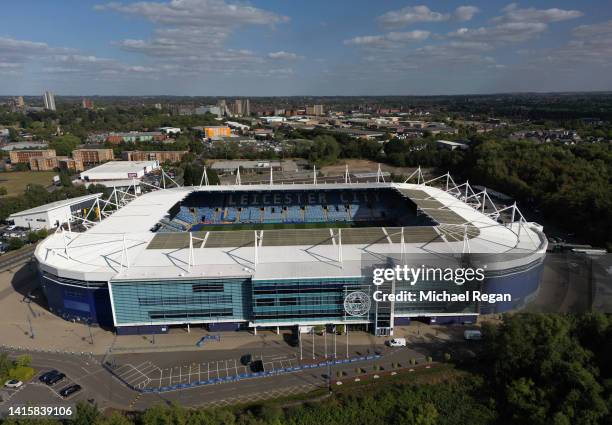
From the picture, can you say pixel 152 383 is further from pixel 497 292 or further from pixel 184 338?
pixel 497 292

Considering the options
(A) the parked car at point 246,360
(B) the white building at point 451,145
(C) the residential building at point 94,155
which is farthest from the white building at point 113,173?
(B) the white building at point 451,145

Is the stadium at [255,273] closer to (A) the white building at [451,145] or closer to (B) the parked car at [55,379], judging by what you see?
(B) the parked car at [55,379]

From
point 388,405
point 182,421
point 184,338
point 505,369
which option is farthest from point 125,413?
point 505,369

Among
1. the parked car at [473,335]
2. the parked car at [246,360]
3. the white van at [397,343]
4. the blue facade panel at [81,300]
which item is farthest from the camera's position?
the blue facade panel at [81,300]

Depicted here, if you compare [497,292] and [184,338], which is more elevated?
[497,292]

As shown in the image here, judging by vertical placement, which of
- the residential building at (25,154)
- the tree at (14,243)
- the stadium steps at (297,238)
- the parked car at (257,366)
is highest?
the residential building at (25,154)

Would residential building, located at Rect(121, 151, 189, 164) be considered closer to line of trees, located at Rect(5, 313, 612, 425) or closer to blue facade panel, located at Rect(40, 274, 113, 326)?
blue facade panel, located at Rect(40, 274, 113, 326)

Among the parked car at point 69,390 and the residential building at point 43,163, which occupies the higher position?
the residential building at point 43,163

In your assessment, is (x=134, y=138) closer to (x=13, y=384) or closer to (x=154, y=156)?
(x=154, y=156)
